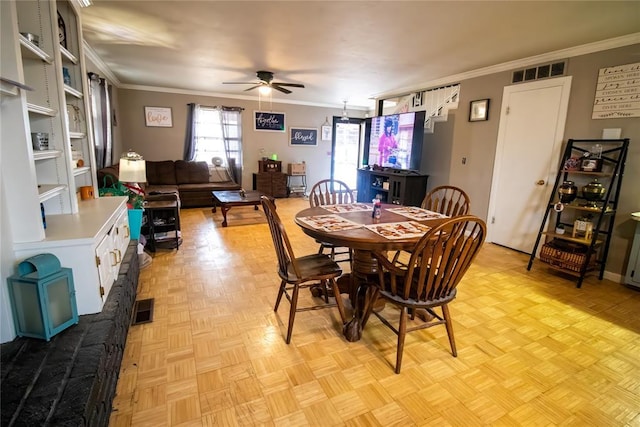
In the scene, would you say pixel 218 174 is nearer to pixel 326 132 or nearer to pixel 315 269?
pixel 326 132

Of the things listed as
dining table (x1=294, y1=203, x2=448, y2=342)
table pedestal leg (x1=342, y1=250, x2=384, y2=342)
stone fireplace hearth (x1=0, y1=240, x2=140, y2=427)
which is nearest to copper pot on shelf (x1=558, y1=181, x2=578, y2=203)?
dining table (x1=294, y1=203, x2=448, y2=342)

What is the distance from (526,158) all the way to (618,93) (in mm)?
984

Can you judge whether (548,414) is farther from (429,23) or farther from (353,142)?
(353,142)

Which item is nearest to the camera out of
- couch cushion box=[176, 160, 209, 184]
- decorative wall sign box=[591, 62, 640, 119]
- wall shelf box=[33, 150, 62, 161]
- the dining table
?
wall shelf box=[33, 150, 62, 161]

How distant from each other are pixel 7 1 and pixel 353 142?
304 inches

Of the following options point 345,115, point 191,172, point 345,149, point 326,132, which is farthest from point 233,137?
point 345,149

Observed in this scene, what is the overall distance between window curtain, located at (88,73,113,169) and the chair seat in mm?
3474

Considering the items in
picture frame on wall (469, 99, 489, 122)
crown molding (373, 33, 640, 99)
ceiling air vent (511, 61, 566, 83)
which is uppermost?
crown molding (373, 33, 640, 99)

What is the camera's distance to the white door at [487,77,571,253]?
11.5ft

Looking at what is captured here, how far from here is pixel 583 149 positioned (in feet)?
10.6

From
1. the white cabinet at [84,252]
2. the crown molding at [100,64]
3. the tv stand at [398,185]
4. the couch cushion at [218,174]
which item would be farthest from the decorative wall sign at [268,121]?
the white cabinet at [84,252]

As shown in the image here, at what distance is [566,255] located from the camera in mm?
3117

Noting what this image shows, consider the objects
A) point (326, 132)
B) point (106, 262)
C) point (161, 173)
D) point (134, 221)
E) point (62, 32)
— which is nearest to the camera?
point (106, 262)

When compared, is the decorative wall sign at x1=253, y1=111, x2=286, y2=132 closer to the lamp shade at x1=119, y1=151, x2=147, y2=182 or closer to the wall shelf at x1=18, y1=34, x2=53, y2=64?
the lamp shade at x1=119, y1=151, x2=147, y2=182
